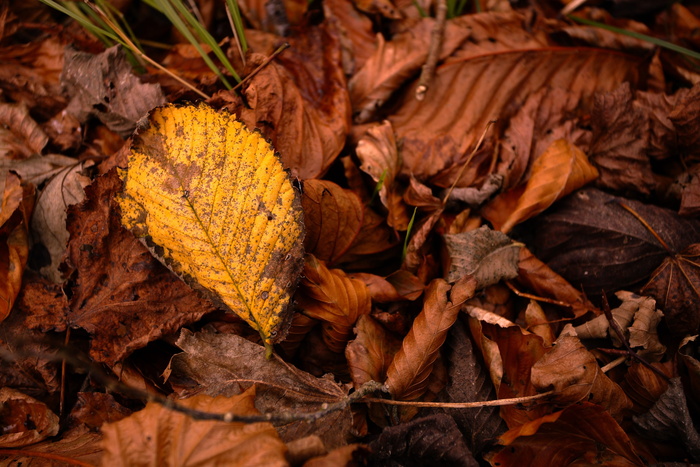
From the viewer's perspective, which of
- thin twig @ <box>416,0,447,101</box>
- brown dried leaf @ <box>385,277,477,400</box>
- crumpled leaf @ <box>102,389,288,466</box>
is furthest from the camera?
thin twig @ <box>416,0,447,101</box>

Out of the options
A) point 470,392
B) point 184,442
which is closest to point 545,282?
point 470,392

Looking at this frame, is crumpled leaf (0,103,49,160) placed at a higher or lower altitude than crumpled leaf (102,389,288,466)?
higher

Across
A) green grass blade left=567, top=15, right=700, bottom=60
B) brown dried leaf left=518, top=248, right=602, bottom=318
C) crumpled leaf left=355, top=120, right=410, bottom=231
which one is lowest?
brown dried leaf left=518, top=248, right=602, bottom=318

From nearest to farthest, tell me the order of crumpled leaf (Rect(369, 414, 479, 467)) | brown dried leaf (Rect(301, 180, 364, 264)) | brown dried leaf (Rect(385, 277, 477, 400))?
crumpled leaf (Rect(369, 414, 479, 467))
brown dried leaf (Rect(385, 277, 477, 400))
brown dried leaf (Rect(301, 180, 364, 264))

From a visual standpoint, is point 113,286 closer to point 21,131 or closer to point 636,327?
point 21,131

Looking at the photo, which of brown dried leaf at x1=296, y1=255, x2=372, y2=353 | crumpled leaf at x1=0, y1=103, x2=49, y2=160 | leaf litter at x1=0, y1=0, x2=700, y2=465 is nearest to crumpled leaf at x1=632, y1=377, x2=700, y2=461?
leaf litter at x1=0, y1=0, x2=700, y2=465

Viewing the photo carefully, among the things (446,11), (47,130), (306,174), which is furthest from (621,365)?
(47,130)

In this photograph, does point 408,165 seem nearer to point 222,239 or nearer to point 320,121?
point 320,121

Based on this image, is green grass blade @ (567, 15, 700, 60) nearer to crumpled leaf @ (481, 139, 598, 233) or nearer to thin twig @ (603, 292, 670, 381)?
crumpled leaf @ (481, 139, 598, 233)
